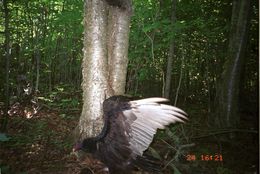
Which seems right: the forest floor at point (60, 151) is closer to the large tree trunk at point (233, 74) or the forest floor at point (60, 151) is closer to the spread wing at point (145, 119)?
the large tree trunk at point (233, 74)

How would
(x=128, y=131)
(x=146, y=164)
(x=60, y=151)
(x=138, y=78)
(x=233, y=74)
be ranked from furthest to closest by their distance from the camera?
(x=138, y=78) → (x=233, y=74) → (x=60, y=151) → (x=146, y=164) → (x=128, y=131)

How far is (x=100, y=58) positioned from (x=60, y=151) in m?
1.73

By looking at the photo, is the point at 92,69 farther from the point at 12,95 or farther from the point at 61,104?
the point at 12,95

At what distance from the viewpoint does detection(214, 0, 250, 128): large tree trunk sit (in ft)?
21.9

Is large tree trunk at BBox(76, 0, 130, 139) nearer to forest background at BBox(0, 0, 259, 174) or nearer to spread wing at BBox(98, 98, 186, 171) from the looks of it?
forest background at BBox(0, 0, 259, 174)

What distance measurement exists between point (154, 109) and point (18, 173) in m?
2.27

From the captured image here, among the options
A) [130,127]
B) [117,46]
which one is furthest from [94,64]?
[130,127]

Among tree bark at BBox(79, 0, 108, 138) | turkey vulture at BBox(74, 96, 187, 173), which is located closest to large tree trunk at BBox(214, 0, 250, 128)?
tree bark at BBox(79, 0, 108, 138)

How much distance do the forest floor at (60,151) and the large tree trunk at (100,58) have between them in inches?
25.5

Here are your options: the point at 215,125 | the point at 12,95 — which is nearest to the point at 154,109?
the point at 215,125

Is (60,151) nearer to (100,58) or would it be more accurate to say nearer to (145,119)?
(100,58)

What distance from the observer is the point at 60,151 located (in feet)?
16.6

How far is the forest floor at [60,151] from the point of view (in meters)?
4.59

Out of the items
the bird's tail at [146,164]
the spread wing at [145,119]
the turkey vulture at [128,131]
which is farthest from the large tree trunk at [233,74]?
the spread wing at [145,119]
